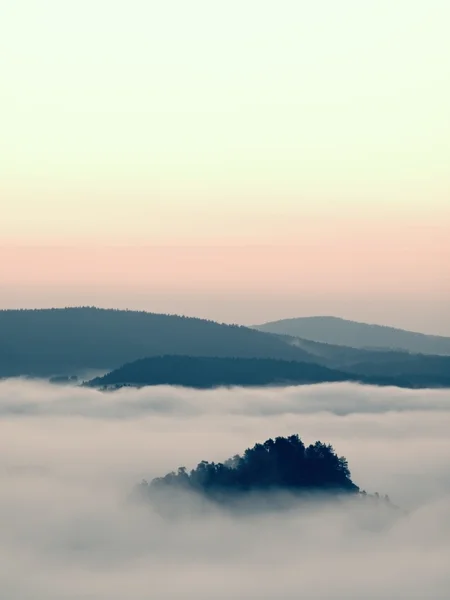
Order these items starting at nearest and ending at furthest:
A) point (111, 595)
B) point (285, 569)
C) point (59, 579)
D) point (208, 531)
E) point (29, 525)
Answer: point (111, 595), point (59, 579), point (285, 569), point (208, 531), point (29, 525)

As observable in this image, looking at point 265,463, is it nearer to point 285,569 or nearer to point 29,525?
point 285,569

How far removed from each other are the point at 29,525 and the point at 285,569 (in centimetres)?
5124

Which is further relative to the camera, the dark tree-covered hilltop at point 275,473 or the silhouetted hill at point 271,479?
the dark tree-covered hilltop at point 275,473

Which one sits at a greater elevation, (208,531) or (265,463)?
(265,463)

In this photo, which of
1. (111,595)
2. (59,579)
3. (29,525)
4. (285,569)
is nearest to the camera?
A: (111,595)

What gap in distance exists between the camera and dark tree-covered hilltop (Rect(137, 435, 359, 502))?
143750 millimetres

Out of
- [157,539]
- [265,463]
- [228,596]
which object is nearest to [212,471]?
[265,463]

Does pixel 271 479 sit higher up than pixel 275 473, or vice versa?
pixel 275 473

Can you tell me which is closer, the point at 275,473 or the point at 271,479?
the point at 275,473

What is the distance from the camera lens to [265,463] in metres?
146

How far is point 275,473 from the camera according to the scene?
5699 inches

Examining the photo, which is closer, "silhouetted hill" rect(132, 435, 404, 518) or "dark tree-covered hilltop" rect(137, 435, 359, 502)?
"silhouetted hill" rect(132, 435, 404, 518)

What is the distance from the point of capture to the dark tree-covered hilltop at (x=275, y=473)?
472ft

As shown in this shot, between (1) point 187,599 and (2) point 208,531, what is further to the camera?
(2) point 208,531
